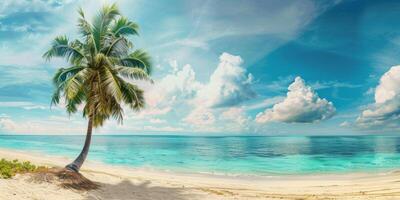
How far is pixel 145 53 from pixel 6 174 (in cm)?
904

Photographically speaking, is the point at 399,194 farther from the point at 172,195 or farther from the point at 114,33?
the point at 114,33

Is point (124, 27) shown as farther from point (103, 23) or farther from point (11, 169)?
point (11, 169)

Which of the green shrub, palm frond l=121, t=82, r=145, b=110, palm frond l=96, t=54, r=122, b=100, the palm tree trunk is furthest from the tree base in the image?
palm frond l=121, t=82, r=145, b=110

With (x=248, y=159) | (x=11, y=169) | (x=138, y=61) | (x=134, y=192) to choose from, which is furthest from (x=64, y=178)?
(x=248, y=159)

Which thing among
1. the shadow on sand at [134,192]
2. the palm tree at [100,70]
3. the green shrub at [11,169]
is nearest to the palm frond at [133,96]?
the palm tree at [100,70]

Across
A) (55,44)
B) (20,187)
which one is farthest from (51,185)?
(55,44)

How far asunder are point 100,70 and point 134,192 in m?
6.41

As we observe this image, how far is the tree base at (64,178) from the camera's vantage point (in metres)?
14.3

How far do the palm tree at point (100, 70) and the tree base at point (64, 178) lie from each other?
33.9 inches

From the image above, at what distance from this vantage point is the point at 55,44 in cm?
1748

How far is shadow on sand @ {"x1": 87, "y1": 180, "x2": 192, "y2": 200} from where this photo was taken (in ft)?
47.5

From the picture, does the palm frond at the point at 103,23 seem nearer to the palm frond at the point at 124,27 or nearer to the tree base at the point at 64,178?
the palm frond at the point at 124,27

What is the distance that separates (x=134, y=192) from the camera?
1595 centimetres

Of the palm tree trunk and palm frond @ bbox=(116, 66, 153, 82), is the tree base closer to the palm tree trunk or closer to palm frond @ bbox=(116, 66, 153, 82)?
the palm tree trunk
